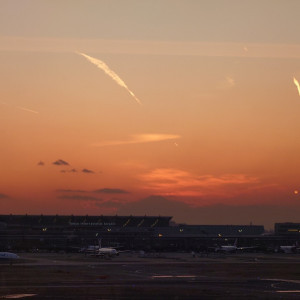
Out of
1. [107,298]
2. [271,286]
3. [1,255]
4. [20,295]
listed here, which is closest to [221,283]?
[271,286]

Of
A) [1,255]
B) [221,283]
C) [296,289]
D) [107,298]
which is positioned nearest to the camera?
[107,298]

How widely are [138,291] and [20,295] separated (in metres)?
14.1

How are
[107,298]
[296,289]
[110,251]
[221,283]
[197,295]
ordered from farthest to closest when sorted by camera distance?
[110,251]
[221,283]
[296,289]
[197,295]
[107,298]

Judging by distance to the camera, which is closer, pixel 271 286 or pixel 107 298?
pixel 107 298

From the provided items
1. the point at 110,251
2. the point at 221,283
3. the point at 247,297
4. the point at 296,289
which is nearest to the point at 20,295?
the point at 247,297

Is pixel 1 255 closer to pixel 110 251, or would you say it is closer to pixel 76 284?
pixel 110 251

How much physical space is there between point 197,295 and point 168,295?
11.1 feet

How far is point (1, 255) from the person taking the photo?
137 metres

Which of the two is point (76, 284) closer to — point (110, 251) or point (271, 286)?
point (271, 286)

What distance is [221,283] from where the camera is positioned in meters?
76.8

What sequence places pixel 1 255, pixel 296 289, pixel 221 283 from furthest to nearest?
pixel 1 255, pixel 221 283, pixel 296 289

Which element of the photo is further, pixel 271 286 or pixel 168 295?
pixel 271 286

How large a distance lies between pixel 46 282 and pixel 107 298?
75.6 feet

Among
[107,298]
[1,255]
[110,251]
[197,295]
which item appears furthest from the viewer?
[110,251]
